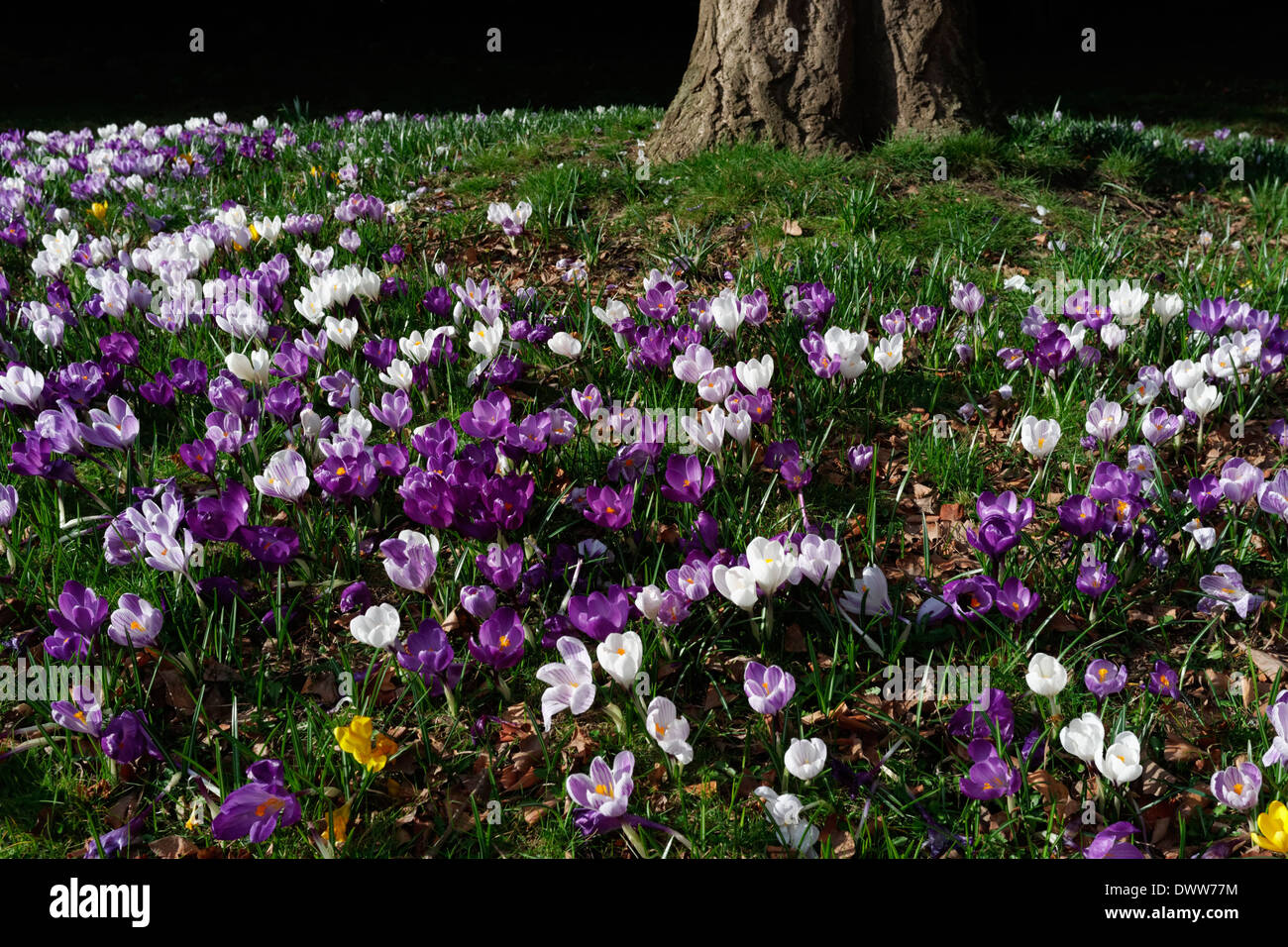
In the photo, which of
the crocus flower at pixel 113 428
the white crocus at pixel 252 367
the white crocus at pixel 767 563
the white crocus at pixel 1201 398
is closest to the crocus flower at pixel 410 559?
the white crocus at pixel 767 563

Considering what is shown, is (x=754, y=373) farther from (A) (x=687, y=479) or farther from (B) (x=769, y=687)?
(B) (x=769, y=687)

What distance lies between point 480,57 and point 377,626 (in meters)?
18.3

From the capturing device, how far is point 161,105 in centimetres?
1470

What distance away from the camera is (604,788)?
1799 millimetres

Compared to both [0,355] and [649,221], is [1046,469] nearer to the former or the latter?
[649,221]

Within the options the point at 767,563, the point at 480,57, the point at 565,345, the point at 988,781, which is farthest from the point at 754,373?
the point at 480,57

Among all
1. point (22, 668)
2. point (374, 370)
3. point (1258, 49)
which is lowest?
point (22, 668)

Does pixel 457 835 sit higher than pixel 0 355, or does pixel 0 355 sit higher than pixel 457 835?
pixel 0 355

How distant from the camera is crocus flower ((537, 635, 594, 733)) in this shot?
1.93 metres

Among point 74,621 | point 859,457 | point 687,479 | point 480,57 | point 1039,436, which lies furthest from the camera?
point 480,57

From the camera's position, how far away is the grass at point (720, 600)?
1.95m
